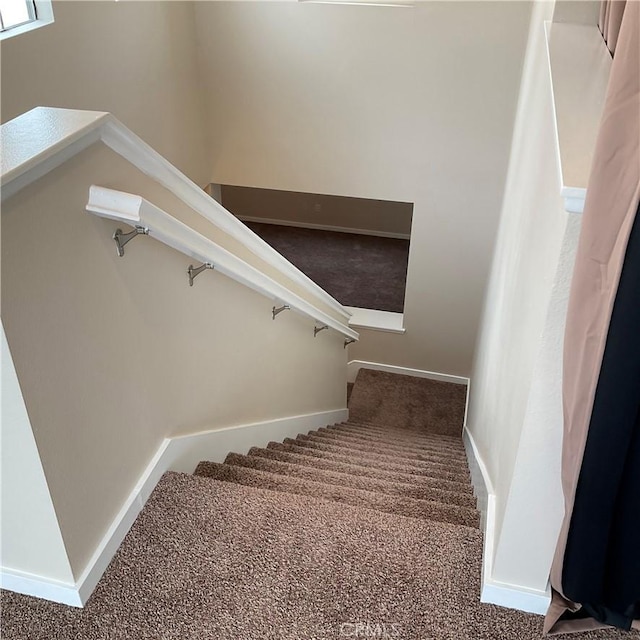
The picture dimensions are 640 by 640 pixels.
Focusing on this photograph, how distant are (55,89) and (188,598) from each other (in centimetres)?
253

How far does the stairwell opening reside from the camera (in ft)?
23.5

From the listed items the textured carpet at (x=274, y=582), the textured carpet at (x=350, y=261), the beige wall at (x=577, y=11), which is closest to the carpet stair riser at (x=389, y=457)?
the textured carpet at (x=274, y=582)

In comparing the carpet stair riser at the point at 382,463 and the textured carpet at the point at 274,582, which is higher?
the textured carpet at the point at 274,582

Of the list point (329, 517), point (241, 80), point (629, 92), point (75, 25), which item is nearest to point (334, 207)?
point (241, 80)

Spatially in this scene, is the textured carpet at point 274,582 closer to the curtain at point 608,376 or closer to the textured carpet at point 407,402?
the curtain at point 608,376

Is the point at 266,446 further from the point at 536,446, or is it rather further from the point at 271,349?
the point at 536,446

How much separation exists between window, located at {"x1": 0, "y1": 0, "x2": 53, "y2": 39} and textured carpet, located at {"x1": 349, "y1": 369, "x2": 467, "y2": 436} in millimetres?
3651

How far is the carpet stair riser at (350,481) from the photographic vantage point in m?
2.46

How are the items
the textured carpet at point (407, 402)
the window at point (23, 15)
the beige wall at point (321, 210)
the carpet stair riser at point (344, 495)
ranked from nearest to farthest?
the carpet stair riser at point (344, 495) < the window at point (23, 15) < the textured carpet at point (407, 402) < the beige wall at point (321, 210)

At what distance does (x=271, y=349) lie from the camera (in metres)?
3.12

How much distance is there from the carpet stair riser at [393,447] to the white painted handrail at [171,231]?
145 centimetres

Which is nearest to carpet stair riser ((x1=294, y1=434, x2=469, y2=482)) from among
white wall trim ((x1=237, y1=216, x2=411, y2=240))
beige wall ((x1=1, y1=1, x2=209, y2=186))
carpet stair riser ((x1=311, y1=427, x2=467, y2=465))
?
carpet stair riser ((x1=311, y1=427, x2=467, y2=465))

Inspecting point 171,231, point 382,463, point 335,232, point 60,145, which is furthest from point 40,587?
point 335,232

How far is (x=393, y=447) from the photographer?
3.79 metres
